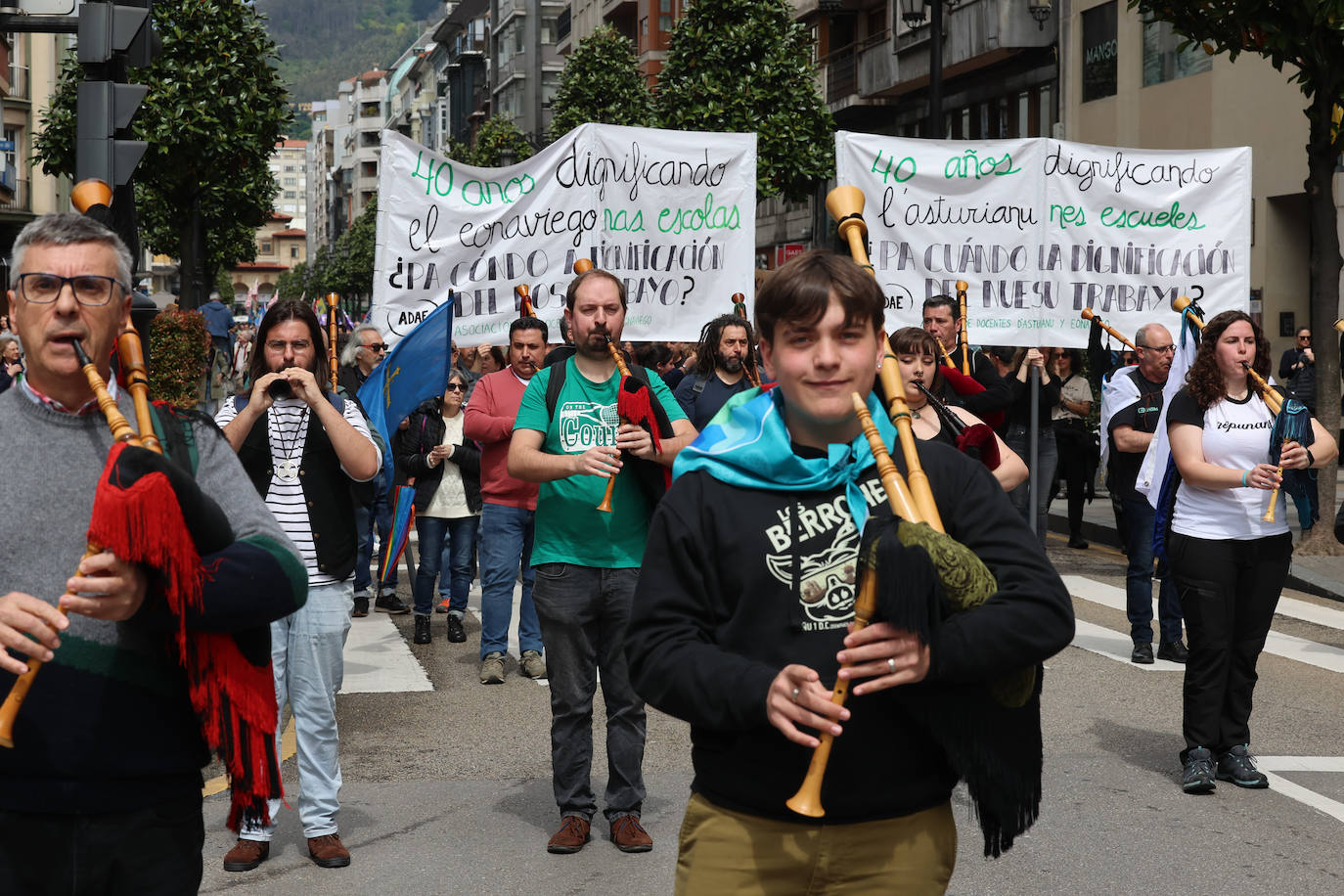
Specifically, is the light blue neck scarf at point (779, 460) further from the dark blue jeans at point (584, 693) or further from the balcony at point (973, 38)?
the balcony at point (973, 38)

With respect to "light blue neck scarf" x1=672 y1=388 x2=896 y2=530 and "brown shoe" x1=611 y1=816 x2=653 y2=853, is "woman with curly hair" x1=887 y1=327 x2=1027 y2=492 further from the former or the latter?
"light blue neck scarf" x1=672 y1=388 x2=896 y2=530

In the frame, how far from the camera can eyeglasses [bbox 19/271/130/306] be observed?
2768mm

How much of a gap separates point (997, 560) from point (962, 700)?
10.4 inches

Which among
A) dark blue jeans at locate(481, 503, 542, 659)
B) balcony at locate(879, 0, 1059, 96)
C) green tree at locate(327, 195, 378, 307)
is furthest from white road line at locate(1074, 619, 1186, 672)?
green tree at locate(327, 195, 378, 307)

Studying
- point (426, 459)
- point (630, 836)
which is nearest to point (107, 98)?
point (426, 459)

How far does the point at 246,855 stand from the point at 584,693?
1.27 metres

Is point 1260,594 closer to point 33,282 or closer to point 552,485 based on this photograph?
point 552,485

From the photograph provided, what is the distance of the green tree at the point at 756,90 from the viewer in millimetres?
32125

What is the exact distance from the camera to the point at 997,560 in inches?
108

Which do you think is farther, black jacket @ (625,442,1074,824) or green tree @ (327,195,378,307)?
green tree @ (327,195,378,307)

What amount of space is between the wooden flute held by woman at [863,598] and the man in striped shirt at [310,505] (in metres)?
2.84

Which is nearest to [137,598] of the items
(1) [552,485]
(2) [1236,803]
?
(1) [552,485]

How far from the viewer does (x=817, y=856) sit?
2.77 m

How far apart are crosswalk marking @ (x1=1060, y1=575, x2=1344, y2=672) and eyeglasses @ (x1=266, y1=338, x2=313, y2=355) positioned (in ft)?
16.9
